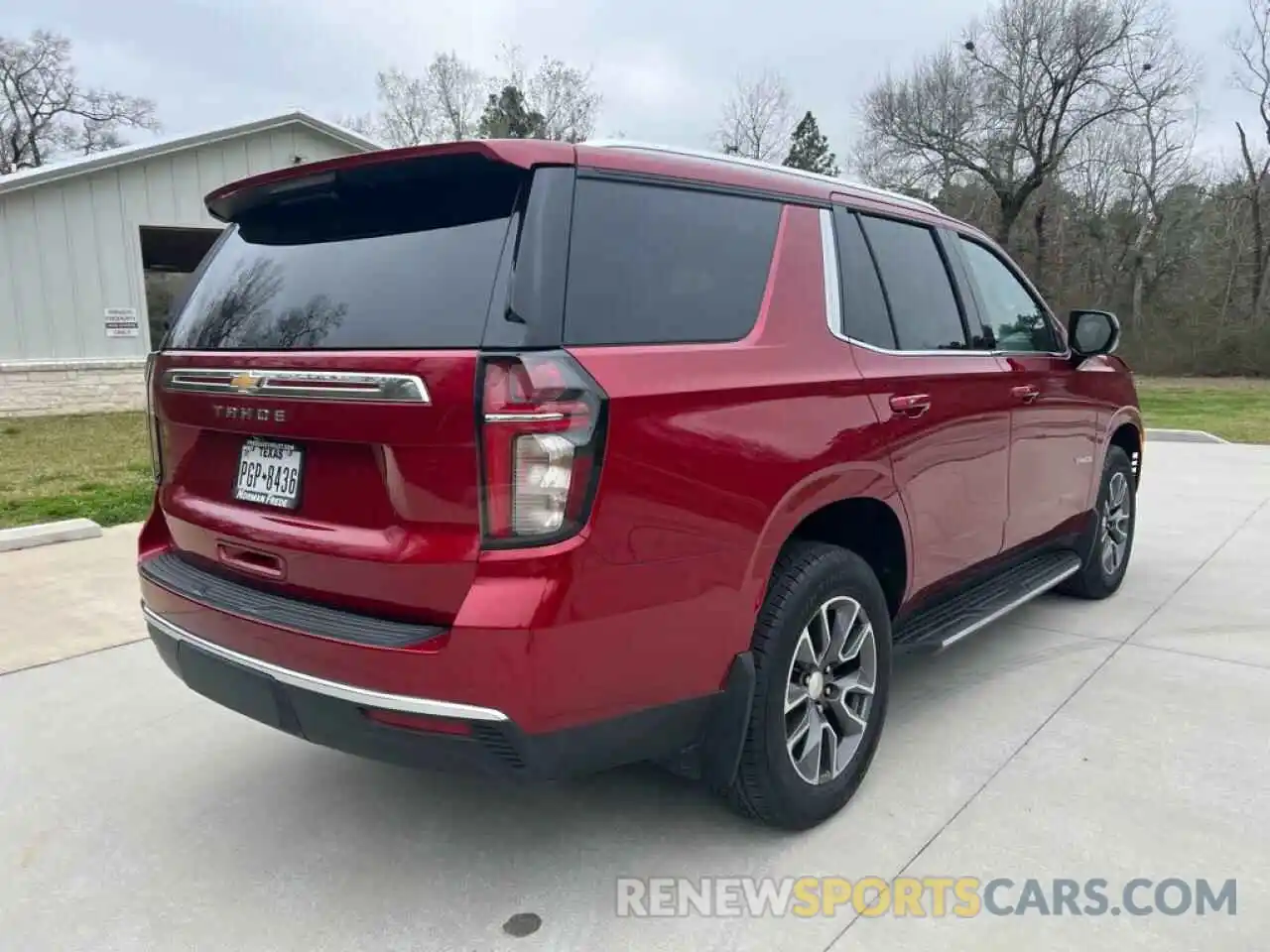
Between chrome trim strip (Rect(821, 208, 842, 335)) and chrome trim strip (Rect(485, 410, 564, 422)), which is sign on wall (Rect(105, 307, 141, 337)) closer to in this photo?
chrome trim strip (Rect(821, 208, 842, 335))

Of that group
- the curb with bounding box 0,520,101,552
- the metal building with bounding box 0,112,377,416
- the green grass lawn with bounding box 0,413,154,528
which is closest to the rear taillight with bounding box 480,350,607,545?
the green grass lawn with bounding box 0,413,154,528

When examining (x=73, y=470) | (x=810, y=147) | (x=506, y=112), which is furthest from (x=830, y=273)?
(x=810, y=147)

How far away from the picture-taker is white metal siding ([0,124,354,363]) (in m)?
14.0

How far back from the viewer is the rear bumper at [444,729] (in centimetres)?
206

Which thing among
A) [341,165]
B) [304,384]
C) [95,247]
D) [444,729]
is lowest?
[444,729]

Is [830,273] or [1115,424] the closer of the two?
[830,273]

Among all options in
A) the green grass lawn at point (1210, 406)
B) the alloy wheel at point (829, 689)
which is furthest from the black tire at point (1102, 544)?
the green grass lawn at point (1210, 406)

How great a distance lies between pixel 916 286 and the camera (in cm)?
342

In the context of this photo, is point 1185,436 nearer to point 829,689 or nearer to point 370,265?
point 829,689

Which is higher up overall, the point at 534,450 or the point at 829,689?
the point at 534,450

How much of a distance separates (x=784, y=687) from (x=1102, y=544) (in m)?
3.21

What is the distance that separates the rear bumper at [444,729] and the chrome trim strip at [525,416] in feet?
2.08

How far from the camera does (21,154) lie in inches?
1524

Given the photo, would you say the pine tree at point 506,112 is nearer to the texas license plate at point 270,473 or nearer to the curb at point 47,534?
the curb at point 47,534
